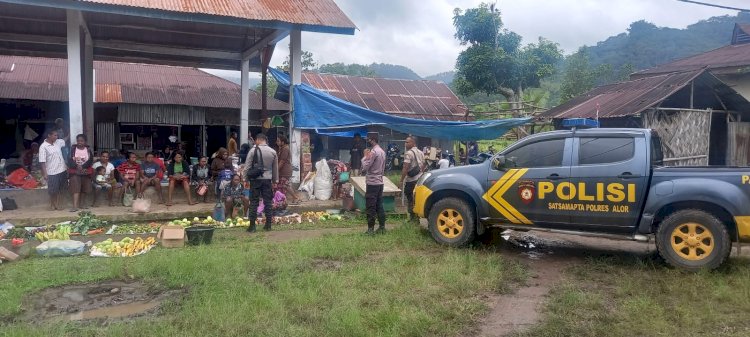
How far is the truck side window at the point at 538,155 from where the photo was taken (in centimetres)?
718

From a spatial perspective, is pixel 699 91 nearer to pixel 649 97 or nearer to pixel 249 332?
pixel 649 97

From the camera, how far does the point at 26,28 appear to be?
43.6ft

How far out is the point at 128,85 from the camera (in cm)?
1930

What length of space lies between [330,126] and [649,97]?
795 cm

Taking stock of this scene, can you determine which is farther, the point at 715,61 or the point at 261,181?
the point at 715,61

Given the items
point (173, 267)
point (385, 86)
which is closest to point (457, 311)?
point (173, 267)

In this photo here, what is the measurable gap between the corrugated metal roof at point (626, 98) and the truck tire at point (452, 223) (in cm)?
679

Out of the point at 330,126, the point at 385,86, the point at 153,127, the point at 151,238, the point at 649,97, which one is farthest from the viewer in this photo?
the point at 385,86

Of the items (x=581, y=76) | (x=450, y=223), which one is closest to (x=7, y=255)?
(x=450, y=223)

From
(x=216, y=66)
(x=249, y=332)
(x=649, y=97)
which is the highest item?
(x=216, y=66)

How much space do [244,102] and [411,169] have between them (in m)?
6.78

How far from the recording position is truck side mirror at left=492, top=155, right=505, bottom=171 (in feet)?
24.2

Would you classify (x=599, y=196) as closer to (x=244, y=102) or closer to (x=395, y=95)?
(x=244, y=102)

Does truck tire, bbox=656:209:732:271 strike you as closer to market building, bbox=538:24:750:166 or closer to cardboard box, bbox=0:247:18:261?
market building, bbox=538:24:750:166
